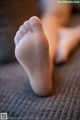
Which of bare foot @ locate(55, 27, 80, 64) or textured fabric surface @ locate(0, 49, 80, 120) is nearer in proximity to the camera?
textured fabric surface @ locate(0, 49, 80, 120)

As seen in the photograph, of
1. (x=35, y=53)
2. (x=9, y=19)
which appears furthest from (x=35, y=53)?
(x=9, y=19)

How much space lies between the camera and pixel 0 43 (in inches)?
26.8

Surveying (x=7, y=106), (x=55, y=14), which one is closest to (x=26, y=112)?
(x=7, y=106)

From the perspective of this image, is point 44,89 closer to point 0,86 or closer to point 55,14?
point 0,86

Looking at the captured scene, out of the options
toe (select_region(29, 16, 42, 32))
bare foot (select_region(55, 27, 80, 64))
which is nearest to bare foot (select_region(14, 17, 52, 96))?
toe (select_region(29, 16, 42, 32))

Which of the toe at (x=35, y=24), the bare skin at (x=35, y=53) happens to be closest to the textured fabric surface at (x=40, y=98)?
the bare skin at (x=35, y=53)

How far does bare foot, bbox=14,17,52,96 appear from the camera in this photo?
56 cm

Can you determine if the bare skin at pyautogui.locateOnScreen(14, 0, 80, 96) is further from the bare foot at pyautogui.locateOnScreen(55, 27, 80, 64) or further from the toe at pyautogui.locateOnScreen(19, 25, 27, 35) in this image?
the bare foot at pyautogui.locateOnScreen(55, 27, 80, 64)

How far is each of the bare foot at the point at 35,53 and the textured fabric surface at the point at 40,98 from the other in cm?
3

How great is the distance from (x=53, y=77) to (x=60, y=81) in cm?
3

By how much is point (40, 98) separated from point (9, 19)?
0.82 ft

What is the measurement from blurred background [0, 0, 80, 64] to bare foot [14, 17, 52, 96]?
0.09 m

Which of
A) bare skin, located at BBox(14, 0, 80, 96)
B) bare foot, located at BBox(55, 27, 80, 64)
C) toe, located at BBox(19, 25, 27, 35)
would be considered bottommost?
bare foot, located at BBox(55, 27, 80, 64)

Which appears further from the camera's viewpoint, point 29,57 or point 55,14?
point 55,14
